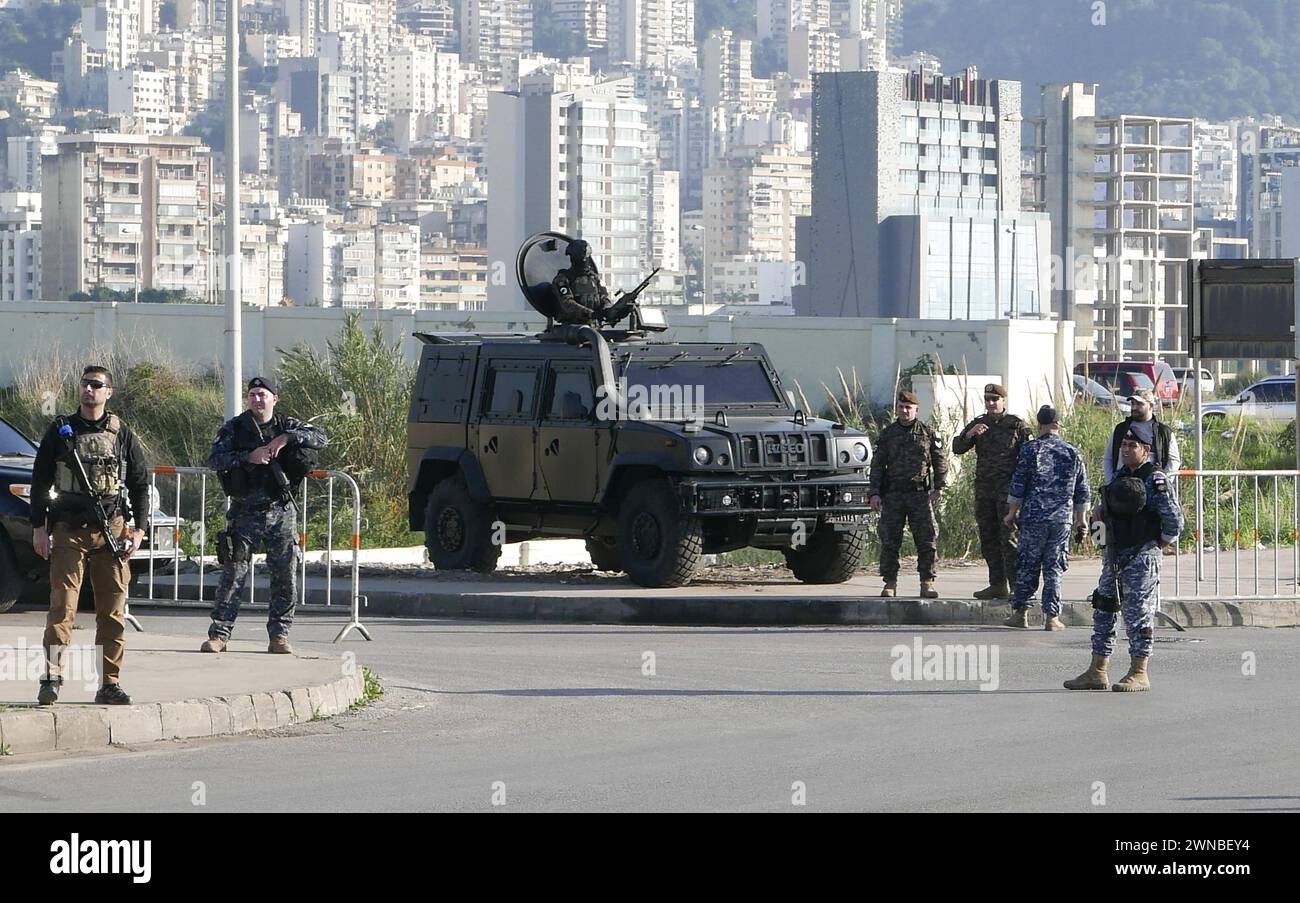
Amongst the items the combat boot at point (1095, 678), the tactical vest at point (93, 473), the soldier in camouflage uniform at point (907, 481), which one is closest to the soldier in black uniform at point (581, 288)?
the soldier in camouflage uniform at point (907, 481)

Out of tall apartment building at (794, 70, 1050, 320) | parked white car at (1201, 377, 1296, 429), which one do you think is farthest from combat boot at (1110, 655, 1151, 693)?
tall apartment building at (794, 70, 1050, 320)

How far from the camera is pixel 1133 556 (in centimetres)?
1303

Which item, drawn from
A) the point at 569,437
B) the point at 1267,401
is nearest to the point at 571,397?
the point at 569,437

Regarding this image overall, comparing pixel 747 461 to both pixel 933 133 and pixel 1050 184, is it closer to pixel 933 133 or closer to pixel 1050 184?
pixel 1050 184

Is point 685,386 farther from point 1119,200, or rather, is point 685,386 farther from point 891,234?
point 891,234

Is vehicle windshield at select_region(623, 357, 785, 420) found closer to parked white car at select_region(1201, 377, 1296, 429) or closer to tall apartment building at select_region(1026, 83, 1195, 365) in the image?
parked white car at select_region(1201, 377, 1296, 429)

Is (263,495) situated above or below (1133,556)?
above

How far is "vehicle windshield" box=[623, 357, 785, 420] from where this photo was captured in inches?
748

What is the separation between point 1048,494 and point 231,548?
5931 mm

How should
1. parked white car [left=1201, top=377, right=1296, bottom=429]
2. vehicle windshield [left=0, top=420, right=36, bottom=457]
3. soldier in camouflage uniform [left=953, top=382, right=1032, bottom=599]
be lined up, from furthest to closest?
parked white car [left=1201, top=377, right=1296, bottom=429] < vehicle windshield [left=0, top=420, right=36, bottom=457] < soldier in camouflage uniform [left=953, top=382, right=1032, bottom=599]

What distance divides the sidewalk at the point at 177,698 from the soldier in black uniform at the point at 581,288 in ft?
23.1

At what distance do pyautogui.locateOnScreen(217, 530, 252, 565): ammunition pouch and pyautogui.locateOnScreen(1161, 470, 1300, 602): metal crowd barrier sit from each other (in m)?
6.59

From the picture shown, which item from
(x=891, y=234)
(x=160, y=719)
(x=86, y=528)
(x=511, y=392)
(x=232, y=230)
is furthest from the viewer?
(x=891, y=234)
